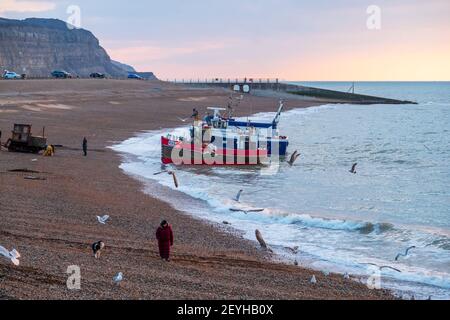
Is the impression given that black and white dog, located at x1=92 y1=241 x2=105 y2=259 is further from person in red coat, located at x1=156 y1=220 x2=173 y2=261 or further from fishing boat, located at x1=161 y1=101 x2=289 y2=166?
fishing boat, located at x1=161 y1=101 x2=289 y2=166

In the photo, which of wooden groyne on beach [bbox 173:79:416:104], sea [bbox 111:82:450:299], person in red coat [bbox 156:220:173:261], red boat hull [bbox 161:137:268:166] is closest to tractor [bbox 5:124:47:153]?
sea [bbox 111:82:450:299]

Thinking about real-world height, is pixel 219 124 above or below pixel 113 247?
above

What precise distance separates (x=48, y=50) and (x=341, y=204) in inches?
4899

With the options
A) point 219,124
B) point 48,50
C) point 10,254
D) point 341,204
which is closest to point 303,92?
point 48,50

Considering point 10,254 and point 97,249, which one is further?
point 97,249

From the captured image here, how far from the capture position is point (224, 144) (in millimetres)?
34094

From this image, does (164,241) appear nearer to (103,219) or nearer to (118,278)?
(118,278)

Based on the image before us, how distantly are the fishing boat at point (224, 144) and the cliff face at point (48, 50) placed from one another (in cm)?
9215

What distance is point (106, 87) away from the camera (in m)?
76.2

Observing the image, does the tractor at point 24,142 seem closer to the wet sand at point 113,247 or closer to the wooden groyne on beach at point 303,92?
the wet sand at point 113,247

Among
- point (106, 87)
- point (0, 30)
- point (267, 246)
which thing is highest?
point (0, 30)

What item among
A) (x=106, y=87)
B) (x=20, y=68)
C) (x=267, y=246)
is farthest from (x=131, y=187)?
(x=20, y=68)
